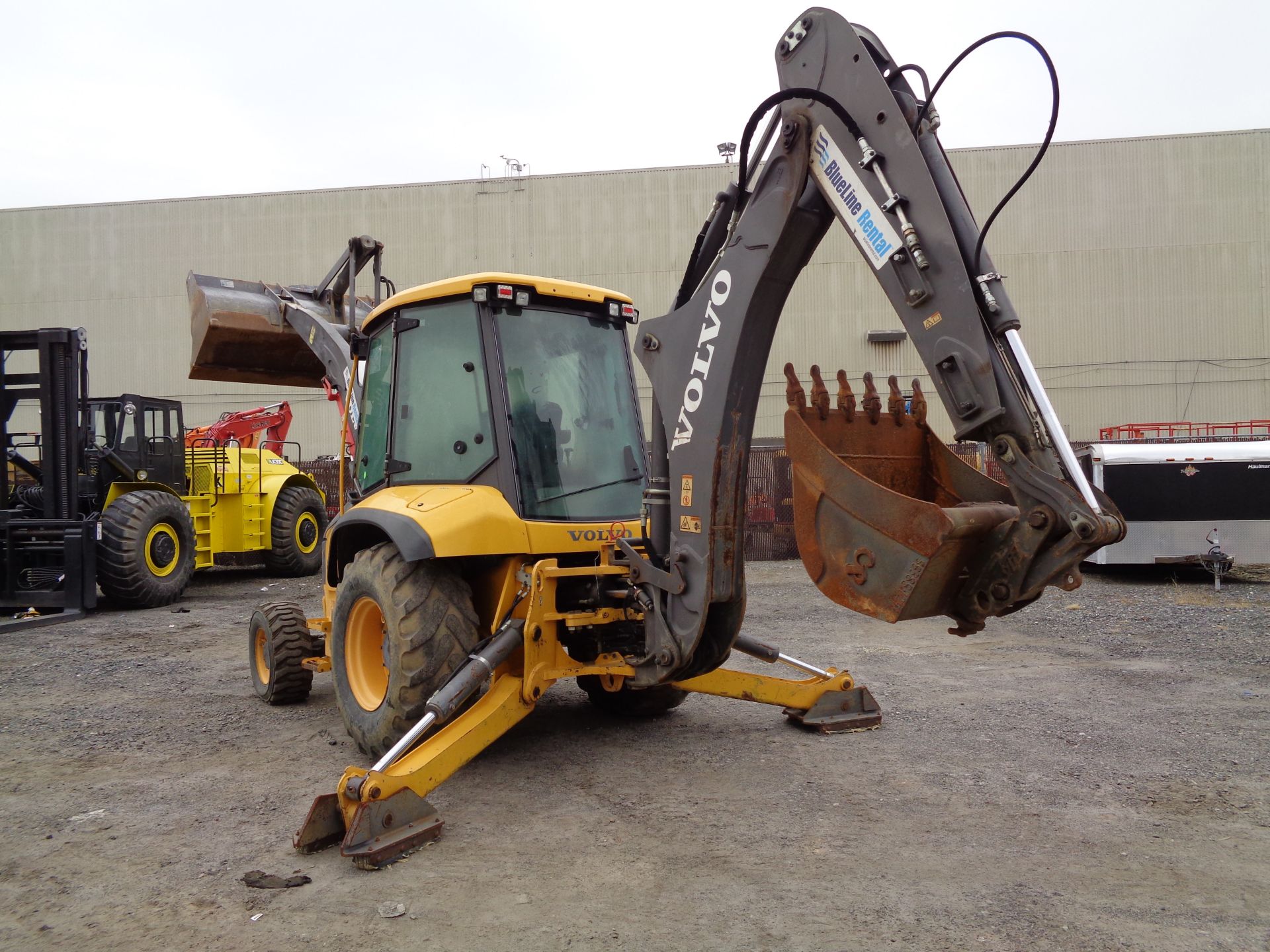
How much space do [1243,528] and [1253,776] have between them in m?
8.88

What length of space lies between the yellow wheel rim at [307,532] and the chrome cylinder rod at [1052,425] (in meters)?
13.2

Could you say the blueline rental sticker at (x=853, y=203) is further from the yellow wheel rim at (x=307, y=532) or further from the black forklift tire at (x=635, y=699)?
the yellow wheel rim at (x=307, y=532)

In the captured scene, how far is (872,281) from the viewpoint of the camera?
26828 millimetres

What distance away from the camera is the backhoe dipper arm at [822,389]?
3.19 meters

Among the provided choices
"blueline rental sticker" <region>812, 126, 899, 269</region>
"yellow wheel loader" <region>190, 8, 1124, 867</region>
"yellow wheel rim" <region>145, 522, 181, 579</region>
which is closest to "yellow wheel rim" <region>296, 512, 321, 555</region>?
"yellow wheel rim" <region>145, 522, 181, 579</region>

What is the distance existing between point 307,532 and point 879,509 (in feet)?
43.8

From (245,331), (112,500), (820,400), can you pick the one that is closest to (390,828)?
(820,400)

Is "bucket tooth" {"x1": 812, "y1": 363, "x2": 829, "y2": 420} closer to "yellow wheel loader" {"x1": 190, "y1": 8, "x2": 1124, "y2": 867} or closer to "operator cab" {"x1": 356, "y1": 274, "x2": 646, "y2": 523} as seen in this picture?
"yellow wheel loader" {"x1": 190, "y1": 8, "x2": 1124, "y2": 867}

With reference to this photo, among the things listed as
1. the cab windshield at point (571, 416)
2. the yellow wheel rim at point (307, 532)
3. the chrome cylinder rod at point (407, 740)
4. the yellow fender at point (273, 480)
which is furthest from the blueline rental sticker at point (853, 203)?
the yellow wheel rim at point (307, 532)

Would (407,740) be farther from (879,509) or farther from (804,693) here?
(804,693)

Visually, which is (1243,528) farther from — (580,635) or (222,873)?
(222,873)

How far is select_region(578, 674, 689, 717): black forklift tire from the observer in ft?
18.5

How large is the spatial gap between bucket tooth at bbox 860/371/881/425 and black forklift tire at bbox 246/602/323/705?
4.04 meters

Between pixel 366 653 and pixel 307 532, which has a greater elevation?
pixel 366 653
